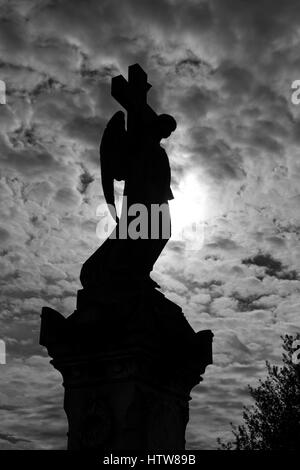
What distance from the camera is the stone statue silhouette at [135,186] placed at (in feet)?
26.3

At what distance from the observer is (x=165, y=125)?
356 inches

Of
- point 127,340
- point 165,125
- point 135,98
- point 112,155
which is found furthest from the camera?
point 135,98

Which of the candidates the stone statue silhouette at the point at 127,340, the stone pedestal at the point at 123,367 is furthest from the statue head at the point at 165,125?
the stone pedestal at the point at 123,367

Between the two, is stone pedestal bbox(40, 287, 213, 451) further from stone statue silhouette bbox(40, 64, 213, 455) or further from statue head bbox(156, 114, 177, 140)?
statue head bbox(156, 114, 177, 140)

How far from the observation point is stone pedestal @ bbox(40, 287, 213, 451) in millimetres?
6938

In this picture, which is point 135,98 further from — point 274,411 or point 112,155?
point 274,411

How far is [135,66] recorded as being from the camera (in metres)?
9.52

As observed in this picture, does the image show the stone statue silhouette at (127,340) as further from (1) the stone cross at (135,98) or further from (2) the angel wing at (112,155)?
(1) the stone cross at (135,98)

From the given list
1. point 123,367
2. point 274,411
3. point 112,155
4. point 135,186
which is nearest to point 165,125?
point 112,155

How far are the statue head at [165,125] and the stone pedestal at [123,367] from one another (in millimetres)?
2442

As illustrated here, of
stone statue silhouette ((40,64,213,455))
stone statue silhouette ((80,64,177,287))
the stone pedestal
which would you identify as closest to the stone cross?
stone statue silhouette ((80,64,177,287))

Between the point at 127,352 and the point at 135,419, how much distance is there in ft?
2.36

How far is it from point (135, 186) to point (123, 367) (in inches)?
102
